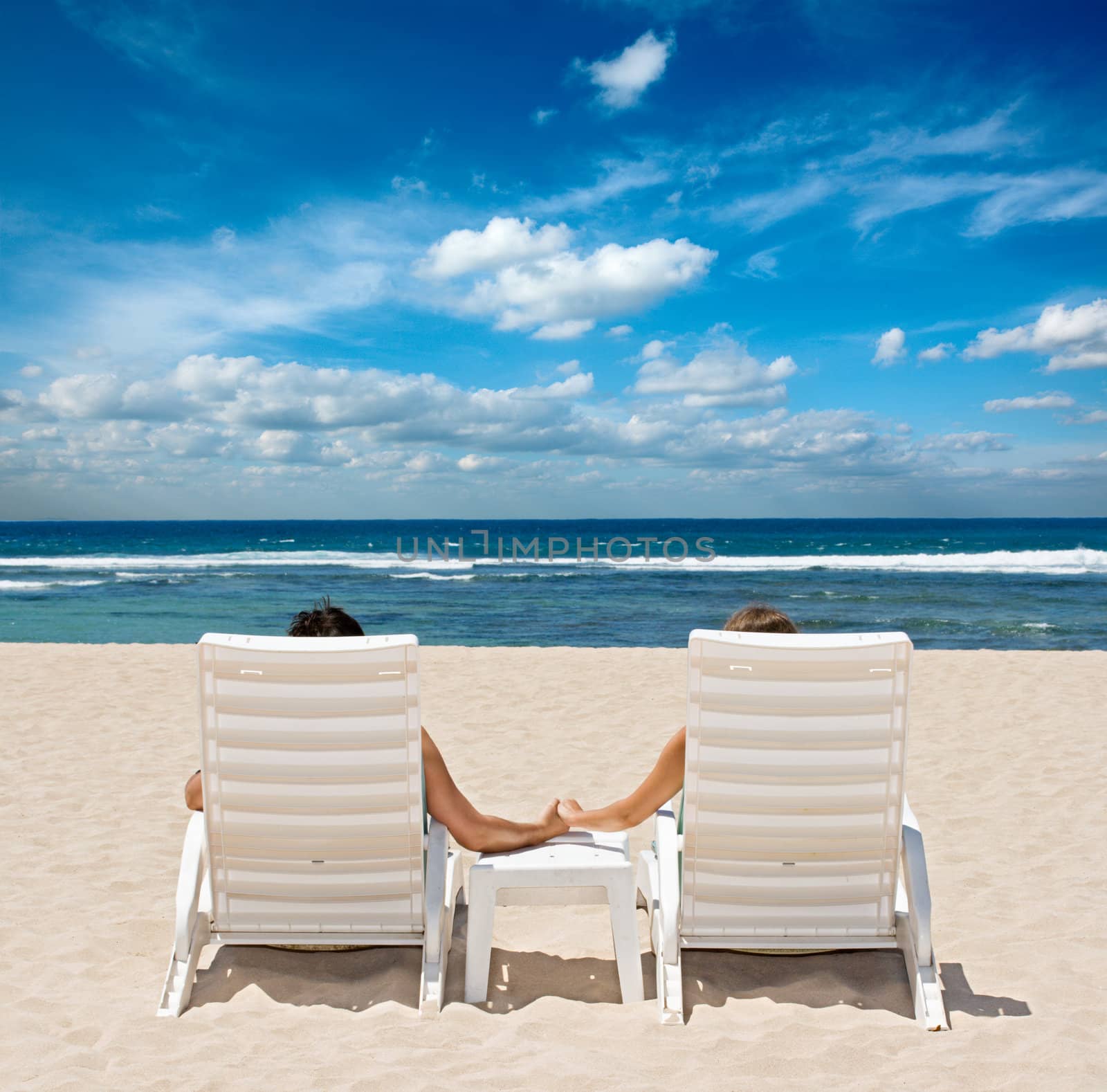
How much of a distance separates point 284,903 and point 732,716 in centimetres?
136

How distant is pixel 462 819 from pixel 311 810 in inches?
18.1

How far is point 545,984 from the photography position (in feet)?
9.66

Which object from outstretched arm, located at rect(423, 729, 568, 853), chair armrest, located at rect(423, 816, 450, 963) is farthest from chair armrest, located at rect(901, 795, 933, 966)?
chair armrest, located at rect(423, 816, 450, 963)

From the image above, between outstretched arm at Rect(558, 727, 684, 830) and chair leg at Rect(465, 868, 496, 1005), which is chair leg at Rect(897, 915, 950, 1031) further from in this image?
chair leg at Rect(465, 868, 496, 1005)

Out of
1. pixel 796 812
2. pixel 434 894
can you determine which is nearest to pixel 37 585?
pixel 434 894

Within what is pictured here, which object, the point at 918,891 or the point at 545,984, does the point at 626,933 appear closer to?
the point at 545,984

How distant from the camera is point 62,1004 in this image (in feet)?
8.98

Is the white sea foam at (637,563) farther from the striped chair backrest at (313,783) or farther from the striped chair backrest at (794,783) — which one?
the striped chair backrest at (313,783)

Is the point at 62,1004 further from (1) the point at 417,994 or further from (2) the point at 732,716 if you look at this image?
(2) the point at 732,716

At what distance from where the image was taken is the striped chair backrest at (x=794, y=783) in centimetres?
242

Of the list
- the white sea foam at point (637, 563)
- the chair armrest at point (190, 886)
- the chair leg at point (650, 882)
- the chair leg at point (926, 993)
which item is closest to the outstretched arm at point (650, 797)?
the chair leg at point (650, 882)

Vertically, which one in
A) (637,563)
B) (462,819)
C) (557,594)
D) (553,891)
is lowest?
(557,594)

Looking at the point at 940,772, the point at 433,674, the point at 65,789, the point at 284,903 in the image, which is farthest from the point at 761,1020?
the point at 433,674

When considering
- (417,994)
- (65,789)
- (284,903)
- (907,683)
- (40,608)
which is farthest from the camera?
(40,608)
